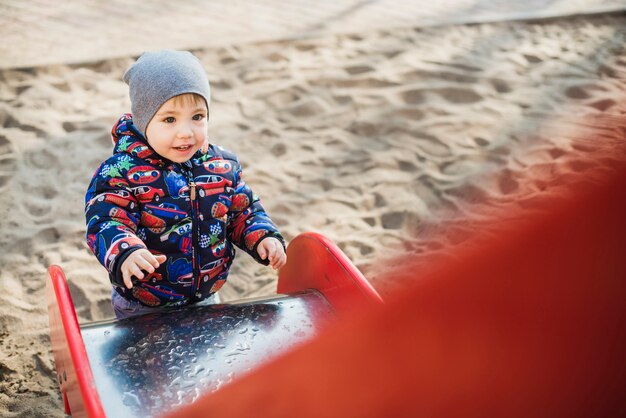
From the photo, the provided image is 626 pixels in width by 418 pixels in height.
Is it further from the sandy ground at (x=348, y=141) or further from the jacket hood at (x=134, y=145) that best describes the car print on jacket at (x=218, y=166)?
the sandy ground at (x=348, y=141)

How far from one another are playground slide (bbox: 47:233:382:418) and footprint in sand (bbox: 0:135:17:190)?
165 centimetres

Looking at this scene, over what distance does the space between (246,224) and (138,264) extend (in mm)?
381

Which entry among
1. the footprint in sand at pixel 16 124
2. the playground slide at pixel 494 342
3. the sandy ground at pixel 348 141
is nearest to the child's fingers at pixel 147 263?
the playground slide at pixel 494 342

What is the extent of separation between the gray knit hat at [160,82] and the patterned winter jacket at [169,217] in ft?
0.28

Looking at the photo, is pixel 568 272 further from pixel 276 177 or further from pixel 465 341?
pixel 276 177

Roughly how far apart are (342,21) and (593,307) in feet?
15.5

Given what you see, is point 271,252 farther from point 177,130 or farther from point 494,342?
point 494,342

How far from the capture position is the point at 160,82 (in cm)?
169

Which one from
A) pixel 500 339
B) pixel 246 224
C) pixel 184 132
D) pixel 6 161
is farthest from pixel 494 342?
pixel 6 161

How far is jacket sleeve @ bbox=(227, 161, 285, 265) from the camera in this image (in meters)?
1.89

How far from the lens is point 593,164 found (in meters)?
3.40

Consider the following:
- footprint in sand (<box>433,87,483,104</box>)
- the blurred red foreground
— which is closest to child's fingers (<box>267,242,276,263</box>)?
the blurred red foreground

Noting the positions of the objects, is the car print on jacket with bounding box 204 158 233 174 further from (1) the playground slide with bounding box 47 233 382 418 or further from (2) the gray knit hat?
(1) the playground slide with bounding box 47 233 382 418

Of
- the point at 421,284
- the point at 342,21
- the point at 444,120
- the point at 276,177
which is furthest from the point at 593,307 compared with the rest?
the point at 342,21
